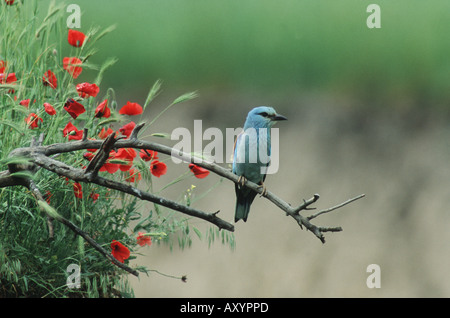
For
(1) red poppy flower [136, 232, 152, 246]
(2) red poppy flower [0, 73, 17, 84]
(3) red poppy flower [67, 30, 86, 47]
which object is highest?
(3) red poppy flower [67, 30, 86, 47]

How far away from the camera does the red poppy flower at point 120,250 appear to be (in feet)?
4.67

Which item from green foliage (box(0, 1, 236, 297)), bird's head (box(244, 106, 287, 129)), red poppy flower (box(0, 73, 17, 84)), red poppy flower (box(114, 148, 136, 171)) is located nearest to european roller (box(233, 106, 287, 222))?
bird's head (box(244, 106, 287, 129))

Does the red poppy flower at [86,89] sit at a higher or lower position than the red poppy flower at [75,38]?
lower

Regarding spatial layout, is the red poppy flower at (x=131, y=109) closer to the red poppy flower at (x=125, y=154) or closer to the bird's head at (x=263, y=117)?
the red poppy flower at (x=125, y=154)

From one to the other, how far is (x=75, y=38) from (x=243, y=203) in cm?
70

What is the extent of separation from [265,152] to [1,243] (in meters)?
0.82

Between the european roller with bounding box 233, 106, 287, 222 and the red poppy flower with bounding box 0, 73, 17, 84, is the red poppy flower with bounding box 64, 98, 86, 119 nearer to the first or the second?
the red poppy flower with bounding box 0, 73, 17, 84

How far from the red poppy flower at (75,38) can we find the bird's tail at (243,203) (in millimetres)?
639

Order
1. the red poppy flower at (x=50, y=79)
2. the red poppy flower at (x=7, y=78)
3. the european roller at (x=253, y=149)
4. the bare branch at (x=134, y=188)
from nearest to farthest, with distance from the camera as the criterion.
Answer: the bare branch at (x=134, y=188) < the red poppy flower at (x=7, y=78) < the red poppy flower at (x=50, y=79) < the european roller at (x=253, y=149)

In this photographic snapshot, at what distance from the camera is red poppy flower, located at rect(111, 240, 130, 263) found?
4.67 feet

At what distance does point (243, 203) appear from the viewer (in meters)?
1.73

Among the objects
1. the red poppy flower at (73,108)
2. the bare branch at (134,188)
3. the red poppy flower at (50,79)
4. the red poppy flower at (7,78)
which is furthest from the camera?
the red poppy flower at (50,79)

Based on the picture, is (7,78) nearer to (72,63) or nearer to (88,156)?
(72,63)

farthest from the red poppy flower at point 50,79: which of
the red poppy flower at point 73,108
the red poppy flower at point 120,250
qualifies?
the red poppy flower at point 120,250
